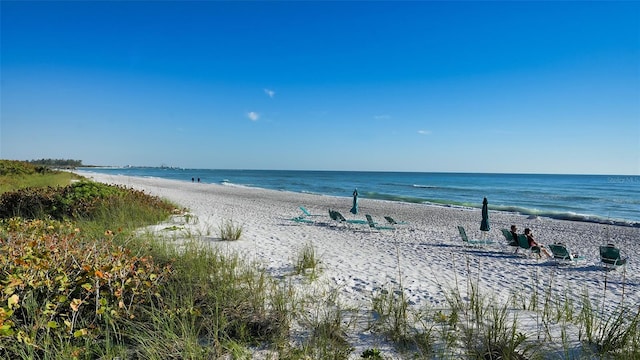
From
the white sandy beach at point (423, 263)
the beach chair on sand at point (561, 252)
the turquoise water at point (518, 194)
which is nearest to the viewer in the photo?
the white sandy beach at point (423, 263)

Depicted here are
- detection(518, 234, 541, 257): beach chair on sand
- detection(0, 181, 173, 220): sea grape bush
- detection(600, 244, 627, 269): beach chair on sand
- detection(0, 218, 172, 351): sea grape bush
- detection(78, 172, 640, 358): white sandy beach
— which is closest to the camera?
detection(0, 218, 172, 351): sea grape bush

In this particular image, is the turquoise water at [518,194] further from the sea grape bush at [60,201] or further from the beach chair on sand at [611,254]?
the sea grape bush at [60,201]

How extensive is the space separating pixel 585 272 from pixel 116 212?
11.1 meters

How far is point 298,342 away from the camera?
327 centimetres

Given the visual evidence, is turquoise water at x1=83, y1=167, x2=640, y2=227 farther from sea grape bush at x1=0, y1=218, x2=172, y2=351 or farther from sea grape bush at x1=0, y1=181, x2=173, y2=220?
sea grape bush at x1=0, y1=181, x2=173, y2=220

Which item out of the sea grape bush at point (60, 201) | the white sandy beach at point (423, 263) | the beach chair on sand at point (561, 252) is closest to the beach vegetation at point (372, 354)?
the white sandy beach at point (423, 263)

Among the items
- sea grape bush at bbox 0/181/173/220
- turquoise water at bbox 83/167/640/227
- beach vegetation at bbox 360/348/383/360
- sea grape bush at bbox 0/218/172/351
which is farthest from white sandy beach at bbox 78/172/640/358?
turquoise water at bbox 83/167/640/227

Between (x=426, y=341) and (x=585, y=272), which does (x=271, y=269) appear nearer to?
(x=426, y=341)

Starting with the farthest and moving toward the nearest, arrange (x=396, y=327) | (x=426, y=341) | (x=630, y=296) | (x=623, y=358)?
(x=630, y=296), (x=396, y=327), (x=426, y=341), (x=623, y=358)

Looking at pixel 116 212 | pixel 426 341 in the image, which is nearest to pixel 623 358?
pixel 426 341

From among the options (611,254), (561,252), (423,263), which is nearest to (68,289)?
(423,263)

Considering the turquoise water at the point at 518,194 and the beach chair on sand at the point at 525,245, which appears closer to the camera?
the beach chair on sand at the point at 525,245

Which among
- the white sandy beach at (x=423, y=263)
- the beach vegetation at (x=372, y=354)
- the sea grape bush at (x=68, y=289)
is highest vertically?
the sea grape bush at (x=68, y=289)

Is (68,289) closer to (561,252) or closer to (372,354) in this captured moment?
(372,354)
